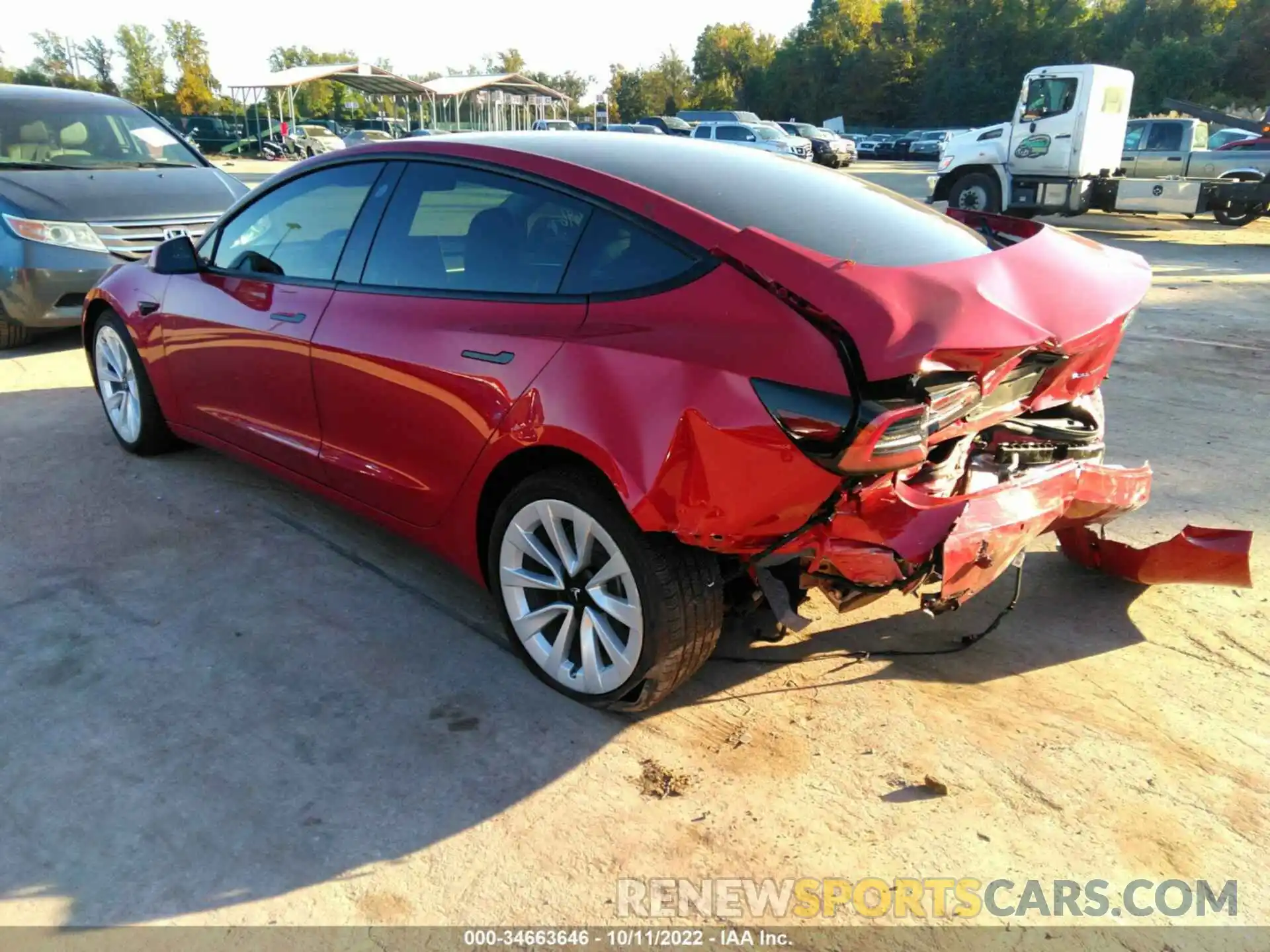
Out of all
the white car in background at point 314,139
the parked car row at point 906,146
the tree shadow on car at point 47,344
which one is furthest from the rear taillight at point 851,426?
the parked car row at point 906,146

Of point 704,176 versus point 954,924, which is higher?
point 704,176

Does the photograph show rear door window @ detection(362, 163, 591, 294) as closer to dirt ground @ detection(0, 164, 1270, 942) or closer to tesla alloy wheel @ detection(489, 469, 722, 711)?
tesla alloy wheel @ detection(489, 469, 722, 711)

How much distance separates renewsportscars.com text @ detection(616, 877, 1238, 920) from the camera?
85.6 inches

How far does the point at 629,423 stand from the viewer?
251cm

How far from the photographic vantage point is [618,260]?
8.93 ft

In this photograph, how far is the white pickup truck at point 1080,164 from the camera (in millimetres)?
15430

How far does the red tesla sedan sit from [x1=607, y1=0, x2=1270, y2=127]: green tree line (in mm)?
54530

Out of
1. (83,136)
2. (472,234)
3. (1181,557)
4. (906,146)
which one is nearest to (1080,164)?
(1181,557)

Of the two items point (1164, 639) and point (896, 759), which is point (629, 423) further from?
point (1164, 639)

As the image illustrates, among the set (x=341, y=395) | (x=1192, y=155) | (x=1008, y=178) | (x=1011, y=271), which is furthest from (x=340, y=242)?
(x=1192, y=155)

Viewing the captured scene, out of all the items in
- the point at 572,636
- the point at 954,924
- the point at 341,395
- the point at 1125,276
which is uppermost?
the point at 1125,276

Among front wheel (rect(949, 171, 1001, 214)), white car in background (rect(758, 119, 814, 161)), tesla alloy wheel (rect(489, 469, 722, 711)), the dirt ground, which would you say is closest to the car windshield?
the dirt ground

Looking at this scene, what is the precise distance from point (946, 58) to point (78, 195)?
6489 centimetres

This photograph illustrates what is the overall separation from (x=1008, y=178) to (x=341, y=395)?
15696mm
